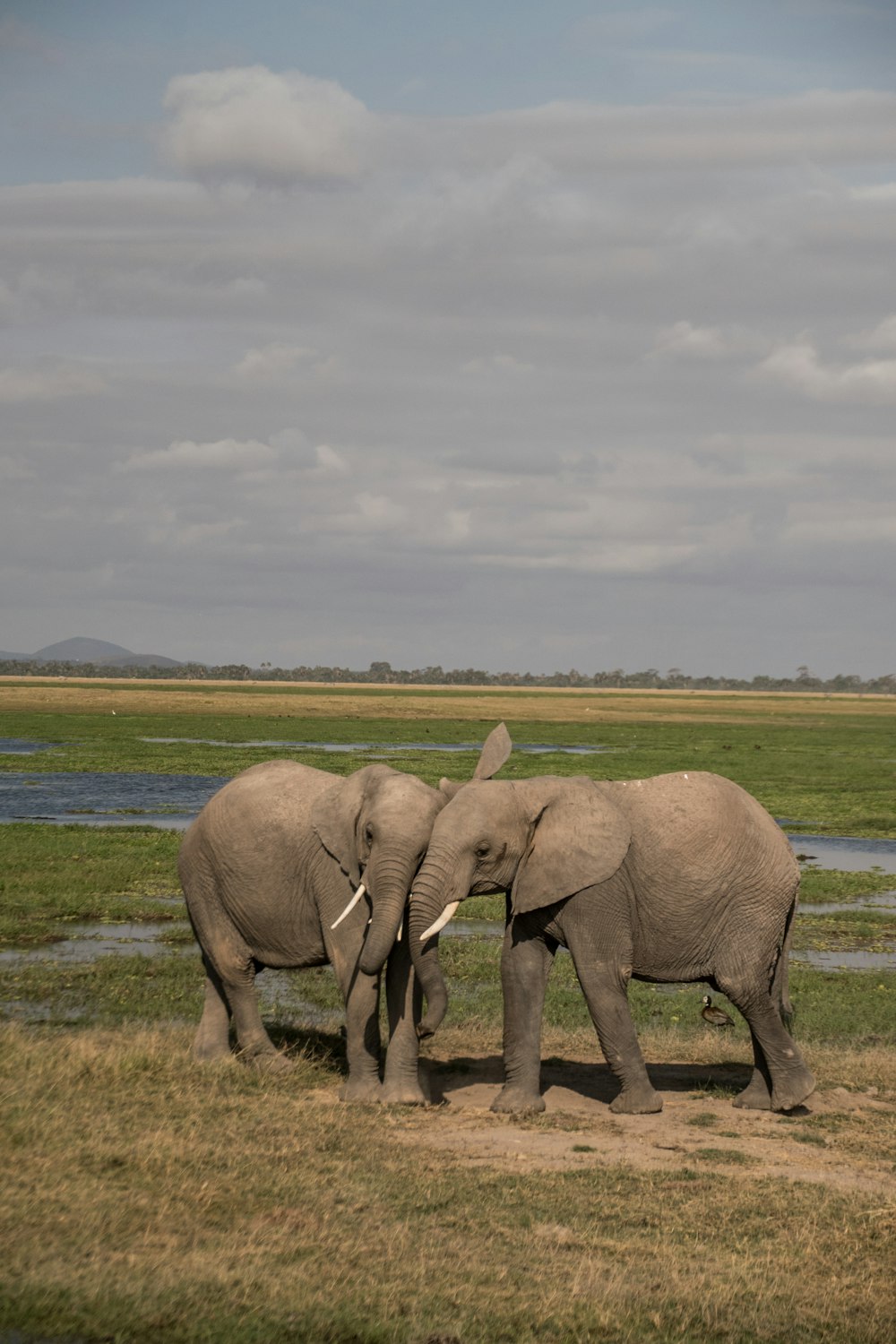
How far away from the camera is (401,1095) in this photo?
11.9 meters

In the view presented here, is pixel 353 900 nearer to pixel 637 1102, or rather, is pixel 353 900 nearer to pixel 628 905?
pixel 628 905

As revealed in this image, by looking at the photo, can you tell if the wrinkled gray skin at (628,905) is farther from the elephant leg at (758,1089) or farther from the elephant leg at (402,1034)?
the elephant leg at (402,1034)

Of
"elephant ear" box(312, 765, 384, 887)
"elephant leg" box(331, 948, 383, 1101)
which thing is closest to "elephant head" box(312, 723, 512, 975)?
"elephant ear" box(312, 765, 384, 887)

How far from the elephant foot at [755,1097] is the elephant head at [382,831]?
353cm

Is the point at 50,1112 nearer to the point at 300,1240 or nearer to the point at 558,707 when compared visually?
the point at 300,1240

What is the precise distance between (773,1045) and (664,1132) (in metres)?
1.38

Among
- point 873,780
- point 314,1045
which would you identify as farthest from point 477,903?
point 873,780

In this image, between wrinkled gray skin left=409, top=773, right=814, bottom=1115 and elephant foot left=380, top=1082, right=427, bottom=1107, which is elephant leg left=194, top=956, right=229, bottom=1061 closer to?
elephant foot left=380, top=1082, right=427, bottom=1107

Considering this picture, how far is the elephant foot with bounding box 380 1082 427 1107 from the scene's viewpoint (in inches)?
467

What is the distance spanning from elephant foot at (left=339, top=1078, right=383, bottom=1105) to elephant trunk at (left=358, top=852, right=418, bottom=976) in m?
1.04

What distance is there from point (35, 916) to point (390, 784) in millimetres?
12141

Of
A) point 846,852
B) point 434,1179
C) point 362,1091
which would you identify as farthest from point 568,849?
point 846,852

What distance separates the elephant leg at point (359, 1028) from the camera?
11.9m

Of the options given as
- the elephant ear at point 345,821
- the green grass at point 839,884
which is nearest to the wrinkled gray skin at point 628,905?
the elephant ear at point 345,821
